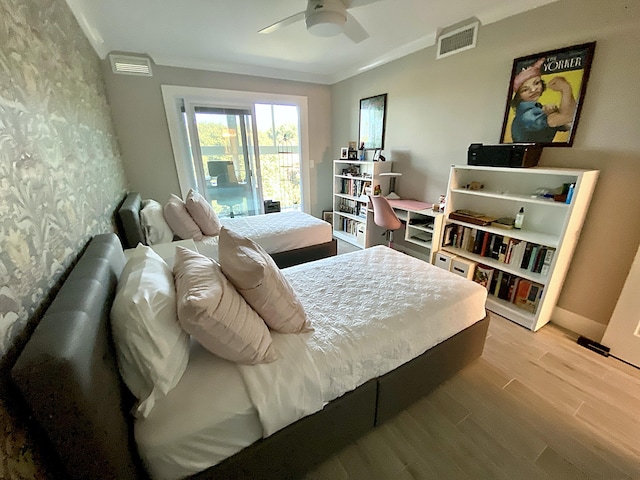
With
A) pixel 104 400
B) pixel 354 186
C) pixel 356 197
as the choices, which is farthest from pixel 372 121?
pixel 104 400

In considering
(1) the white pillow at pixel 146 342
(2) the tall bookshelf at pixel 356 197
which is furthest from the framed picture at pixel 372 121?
(1) the white pillow at pixel 146 342

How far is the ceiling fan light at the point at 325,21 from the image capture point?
5.92 ft

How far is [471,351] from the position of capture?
5.53ft

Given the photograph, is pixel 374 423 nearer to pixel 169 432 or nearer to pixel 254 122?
pixel 169 432

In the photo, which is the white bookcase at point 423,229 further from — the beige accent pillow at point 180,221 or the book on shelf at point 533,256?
the beige accent pillow at point 180,221

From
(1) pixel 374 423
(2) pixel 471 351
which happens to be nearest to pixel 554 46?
(2) pixel 471 351

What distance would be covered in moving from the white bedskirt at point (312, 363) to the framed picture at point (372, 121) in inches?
96.1

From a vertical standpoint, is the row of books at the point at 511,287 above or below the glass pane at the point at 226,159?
below

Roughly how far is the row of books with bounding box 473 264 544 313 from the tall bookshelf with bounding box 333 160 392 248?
1.52 m

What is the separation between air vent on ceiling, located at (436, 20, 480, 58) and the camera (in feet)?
7.80

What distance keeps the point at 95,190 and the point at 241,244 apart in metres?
1.42

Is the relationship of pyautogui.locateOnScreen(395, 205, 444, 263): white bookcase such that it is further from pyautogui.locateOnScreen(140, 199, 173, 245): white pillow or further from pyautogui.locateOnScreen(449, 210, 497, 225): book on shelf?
pyautogui.locateOnScreen(140, 199, 173, 245): white pillow

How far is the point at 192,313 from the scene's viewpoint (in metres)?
0.91

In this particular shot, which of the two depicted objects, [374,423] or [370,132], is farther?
[370,132]
